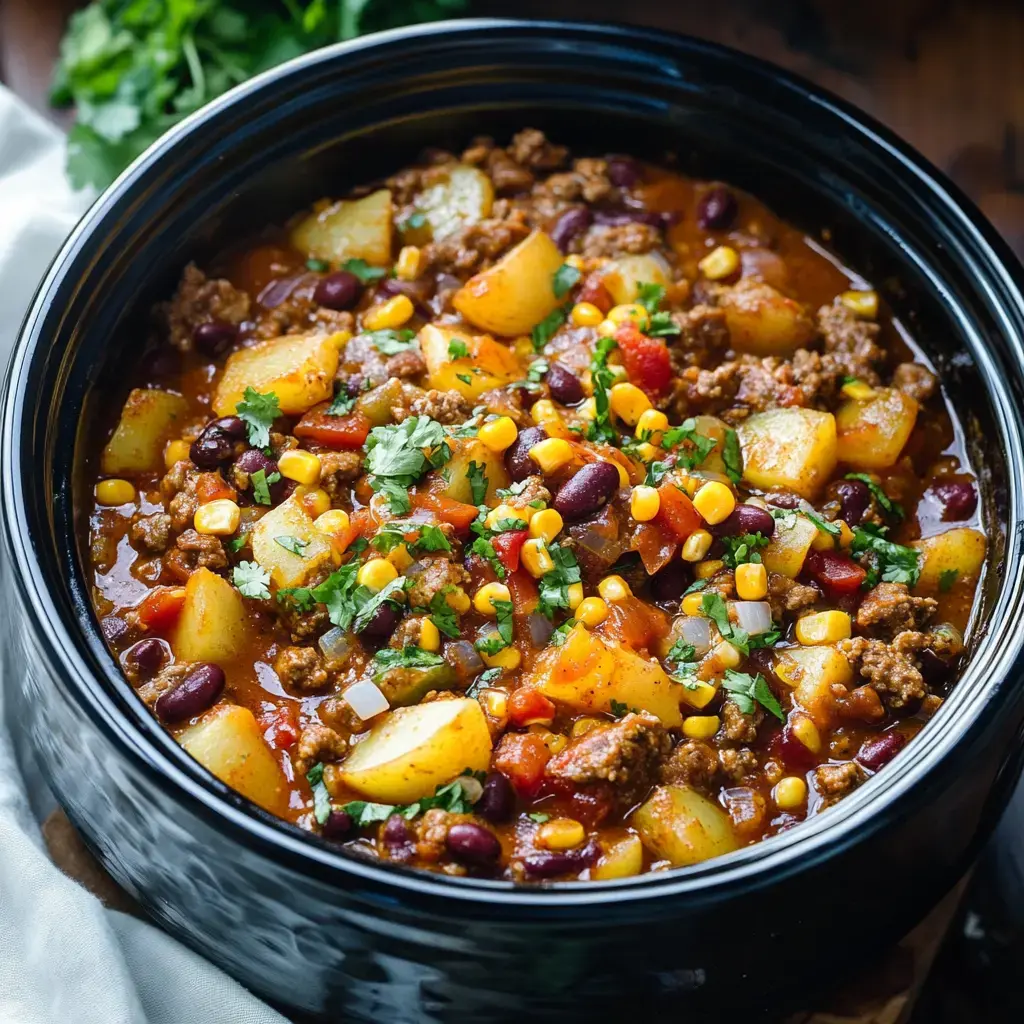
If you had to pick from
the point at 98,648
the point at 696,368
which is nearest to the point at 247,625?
the point at 98,648

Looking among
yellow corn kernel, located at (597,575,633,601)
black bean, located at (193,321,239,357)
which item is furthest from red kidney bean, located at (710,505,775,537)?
black bean, located at (193,321,239,357)

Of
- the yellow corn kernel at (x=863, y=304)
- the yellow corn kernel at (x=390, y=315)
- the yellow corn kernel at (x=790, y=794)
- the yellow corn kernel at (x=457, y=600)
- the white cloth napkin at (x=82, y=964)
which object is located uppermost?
the yellow corn kernel at (x=390, y=315)

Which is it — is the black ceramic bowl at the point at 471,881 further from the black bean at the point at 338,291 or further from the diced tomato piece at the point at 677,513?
the diced tomato piece at the point at 677,513

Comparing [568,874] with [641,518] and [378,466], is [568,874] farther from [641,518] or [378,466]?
[378,466]

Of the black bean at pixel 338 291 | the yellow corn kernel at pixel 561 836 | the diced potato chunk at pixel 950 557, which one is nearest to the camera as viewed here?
the yellow corn kernel at pixel 561 836

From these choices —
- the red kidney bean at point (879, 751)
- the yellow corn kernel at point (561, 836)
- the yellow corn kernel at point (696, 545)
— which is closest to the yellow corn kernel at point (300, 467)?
the yellow corn kernel at point (696, 545)

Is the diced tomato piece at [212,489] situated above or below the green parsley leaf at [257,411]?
below

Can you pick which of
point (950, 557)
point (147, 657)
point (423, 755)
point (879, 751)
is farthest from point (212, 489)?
point (950, 557)
